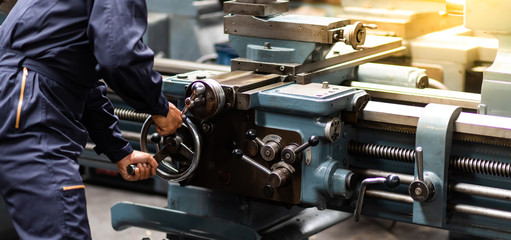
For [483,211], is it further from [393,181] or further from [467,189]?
[393,181]

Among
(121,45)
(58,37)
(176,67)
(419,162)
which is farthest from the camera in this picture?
(176,67)

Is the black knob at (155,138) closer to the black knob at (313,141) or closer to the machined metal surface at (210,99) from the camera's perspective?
the machined metal surface at (210,99)

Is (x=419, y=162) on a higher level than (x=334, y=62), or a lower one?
lower

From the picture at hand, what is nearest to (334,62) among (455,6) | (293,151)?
(455,6)

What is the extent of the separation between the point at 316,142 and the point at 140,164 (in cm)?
47

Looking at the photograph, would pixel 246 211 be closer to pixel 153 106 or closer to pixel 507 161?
pixel 153 106

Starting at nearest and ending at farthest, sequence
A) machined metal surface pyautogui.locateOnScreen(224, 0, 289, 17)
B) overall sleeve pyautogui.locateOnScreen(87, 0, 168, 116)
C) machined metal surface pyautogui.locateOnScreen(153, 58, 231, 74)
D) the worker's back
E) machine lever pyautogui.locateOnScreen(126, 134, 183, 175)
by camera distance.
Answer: overall sleeve pyautogui.locateOnScreen(87, 0, 168, 116) < the worker's back < machine lever pyautogui.locateOnScreen(126, 134, 183, 175) < machined metal surface pyautogui.locateOnScreen(224, 0, 289, 17) < machined metal surface pyautogui.locateOnScreen(153, 58, 231, 74)

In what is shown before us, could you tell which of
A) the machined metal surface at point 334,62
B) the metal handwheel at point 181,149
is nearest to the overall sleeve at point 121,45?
the metal handwheel at point 181,149

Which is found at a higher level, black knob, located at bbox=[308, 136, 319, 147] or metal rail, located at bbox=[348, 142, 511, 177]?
black knob, located at bbox=[308, 136, 319, 147]

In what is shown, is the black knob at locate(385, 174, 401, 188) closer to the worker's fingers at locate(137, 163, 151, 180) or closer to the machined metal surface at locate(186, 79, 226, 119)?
the machined metal surface at locate(186, 79, 226, 119)

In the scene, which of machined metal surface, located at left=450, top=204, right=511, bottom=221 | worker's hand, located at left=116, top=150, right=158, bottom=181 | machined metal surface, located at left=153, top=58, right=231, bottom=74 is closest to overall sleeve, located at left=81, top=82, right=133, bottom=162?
worker's hand, located at left=116, top=150, right=158, bottom=181

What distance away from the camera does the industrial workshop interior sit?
2062mm

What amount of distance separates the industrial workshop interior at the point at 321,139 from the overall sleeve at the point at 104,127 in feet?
0.31

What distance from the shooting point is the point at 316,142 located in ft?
6.60
